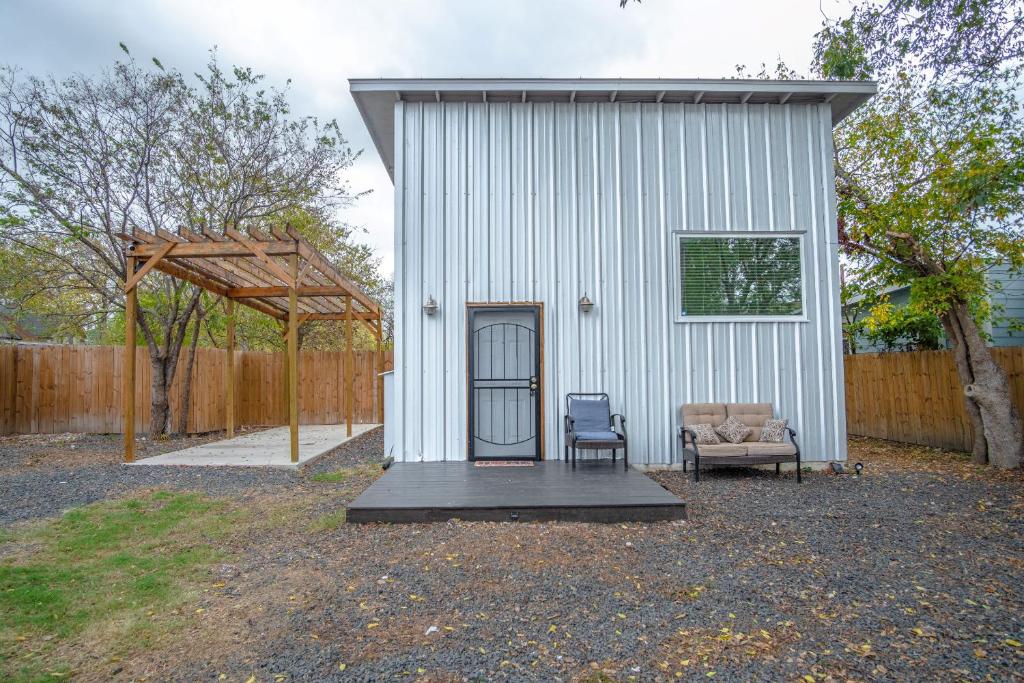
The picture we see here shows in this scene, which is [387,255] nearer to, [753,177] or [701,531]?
[753,177]

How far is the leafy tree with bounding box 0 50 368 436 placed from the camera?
826cm

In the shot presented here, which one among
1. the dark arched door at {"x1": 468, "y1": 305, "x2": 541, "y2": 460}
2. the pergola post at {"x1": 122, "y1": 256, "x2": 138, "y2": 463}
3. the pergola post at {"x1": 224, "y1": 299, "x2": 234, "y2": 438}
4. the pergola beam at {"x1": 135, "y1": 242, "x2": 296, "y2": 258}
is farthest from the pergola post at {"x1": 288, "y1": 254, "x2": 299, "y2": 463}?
the pergola post at {"x1": 224, "y1": 299, "x2": 234, "y2": 438}

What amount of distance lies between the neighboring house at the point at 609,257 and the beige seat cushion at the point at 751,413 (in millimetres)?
203

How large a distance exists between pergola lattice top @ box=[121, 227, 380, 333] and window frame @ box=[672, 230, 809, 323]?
430 centimetres

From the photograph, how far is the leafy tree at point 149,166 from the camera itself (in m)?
8.26

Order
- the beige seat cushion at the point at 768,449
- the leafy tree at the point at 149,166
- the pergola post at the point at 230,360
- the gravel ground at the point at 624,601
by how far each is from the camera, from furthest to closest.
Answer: the pergola post at the point at 230,360 < the leafy tree at the point at 149,166 < the beige seat cushion at the point at 768,449 < the gravel ground at the point at 624,601

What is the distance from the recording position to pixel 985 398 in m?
6.68

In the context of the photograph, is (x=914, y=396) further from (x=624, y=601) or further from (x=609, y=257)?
(x=624, y=601)

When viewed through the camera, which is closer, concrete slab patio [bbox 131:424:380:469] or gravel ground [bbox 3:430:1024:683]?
gravel ground [bbox 3:430:1024:683]

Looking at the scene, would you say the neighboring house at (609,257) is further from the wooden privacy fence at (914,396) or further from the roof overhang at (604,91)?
the wooden privacy fence at (914,396)

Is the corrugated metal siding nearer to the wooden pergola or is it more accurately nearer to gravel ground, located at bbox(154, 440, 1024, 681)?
the wooden pergola

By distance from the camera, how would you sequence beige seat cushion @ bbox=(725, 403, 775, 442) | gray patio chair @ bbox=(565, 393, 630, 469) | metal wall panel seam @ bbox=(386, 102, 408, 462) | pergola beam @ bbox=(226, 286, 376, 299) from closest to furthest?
gray patio chair @ bbox=(565, 393, 630, 469)
beige seat cushion @ bbox=(725, 403, 775, 442)
metal wall panel seam @ bbox=(386, 102, 408, 462)
pergola beam @ bbox=(226, 286, 376, 299)

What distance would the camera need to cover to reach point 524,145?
6.46 m

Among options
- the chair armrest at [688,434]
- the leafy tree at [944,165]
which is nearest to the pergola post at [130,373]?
the chair armrest at [688,434]
